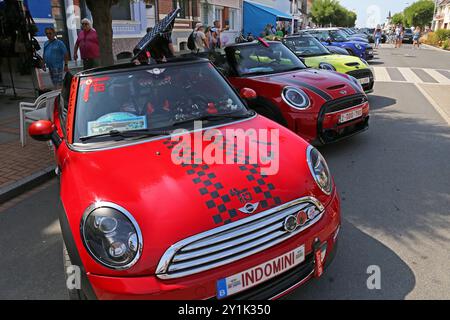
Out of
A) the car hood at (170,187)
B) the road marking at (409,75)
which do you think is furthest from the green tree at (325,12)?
the car hood at (170,187)

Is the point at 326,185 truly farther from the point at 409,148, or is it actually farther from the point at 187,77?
the point at 409,148

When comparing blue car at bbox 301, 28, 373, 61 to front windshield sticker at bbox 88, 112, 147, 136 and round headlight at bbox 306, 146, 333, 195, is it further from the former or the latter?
front windshield sticker at bbox 88, 112, 147, 136

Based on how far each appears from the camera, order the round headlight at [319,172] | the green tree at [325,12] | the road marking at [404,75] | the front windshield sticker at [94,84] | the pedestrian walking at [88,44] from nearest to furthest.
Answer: the round headlight at [319,172], the front windshield sticker at [94,84], the pedestrian walking at [88,44], the road marking at [404,75], the green tree at [325,12]

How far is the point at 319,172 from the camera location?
2.72m

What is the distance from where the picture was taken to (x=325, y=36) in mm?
15969

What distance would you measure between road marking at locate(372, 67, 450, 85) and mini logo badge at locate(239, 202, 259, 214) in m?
11.5

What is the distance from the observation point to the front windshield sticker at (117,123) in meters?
2.97

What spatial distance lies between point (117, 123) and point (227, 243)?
147 centimetres

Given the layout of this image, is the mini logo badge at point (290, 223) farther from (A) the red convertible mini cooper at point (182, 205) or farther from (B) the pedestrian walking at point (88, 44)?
(B) the pedestrian walking at point (88, 44)

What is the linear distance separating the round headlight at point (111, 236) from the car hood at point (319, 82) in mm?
3793

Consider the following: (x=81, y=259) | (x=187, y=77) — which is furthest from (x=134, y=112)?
(x=81, y=259)

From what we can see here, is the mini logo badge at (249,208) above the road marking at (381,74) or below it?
above

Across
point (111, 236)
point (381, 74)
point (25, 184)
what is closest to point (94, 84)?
point (111, 236)
